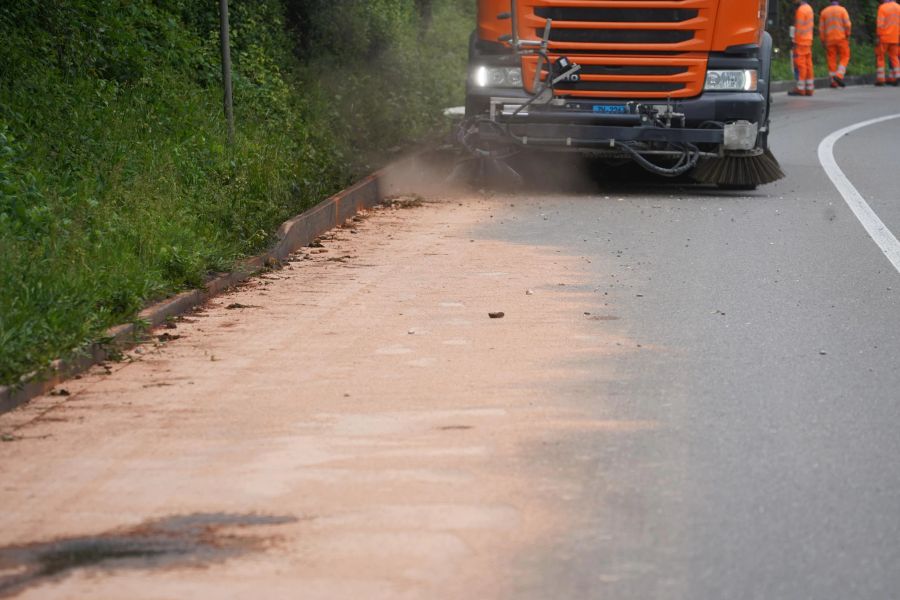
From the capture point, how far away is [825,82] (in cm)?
4000

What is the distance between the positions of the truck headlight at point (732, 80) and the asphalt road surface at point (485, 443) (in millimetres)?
4511

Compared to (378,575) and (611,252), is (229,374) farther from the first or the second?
(611,252)

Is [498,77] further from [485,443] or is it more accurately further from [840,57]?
[840,57]

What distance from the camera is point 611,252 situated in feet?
38.1

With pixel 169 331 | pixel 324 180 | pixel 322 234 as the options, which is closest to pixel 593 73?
pixel 324 180

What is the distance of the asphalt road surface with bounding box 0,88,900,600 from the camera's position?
15.4ft

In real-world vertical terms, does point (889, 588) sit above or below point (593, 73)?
below

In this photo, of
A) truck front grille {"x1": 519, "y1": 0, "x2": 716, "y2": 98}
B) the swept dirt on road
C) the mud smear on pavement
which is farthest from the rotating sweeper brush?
the mud smear on pavement

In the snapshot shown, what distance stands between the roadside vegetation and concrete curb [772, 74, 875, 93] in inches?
615

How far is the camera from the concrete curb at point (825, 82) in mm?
37000

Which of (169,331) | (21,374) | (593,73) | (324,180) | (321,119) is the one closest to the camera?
(21,374)

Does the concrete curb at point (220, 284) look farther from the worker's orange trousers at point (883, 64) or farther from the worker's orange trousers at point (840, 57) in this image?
the worker's orange trousers at point (883, 64)

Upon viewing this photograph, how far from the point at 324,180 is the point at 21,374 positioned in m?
7.41

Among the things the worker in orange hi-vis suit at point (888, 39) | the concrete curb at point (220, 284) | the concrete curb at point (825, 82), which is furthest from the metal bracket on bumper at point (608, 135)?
the worker in orange hi-vis suit at point (888, 39)
